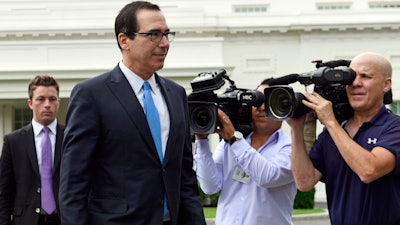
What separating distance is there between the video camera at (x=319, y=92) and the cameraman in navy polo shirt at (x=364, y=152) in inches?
2.3

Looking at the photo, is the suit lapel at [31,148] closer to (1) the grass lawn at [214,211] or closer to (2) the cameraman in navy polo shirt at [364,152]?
(2) the cameraman in navy polo shirt at [364,152]

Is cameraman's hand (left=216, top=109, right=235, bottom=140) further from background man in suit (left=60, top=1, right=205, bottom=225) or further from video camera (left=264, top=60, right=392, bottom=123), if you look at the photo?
background man in suit (left=60, top=1, right=205, bottom=225)

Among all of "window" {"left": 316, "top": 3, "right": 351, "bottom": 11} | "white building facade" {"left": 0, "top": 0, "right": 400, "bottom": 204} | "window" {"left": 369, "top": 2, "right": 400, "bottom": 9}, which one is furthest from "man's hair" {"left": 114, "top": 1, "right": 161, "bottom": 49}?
"window" {"left": 316, "top": 3, "right": 351, "bottom": 11}

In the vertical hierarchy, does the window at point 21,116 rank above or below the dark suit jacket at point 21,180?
below

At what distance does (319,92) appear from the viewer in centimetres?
440

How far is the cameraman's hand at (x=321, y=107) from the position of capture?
4246 mm

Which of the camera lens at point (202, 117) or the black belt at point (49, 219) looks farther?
the black belt at point (49, 219)

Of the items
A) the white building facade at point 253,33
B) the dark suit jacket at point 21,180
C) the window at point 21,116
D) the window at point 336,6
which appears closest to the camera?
the dark suit jacket at point 21,180

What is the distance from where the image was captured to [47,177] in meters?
6.07

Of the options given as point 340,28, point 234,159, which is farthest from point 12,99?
point 234,159

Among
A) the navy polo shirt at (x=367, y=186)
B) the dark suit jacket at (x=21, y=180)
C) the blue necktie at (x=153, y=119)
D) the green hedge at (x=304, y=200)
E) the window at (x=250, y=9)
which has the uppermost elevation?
the window at (x=250, y=9)

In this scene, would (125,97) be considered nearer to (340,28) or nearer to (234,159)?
(234,159)

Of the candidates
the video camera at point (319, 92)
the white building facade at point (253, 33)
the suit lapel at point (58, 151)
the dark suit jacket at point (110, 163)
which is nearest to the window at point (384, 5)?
the white building facade at point (253, 33)

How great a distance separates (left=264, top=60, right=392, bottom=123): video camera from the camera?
421cm
